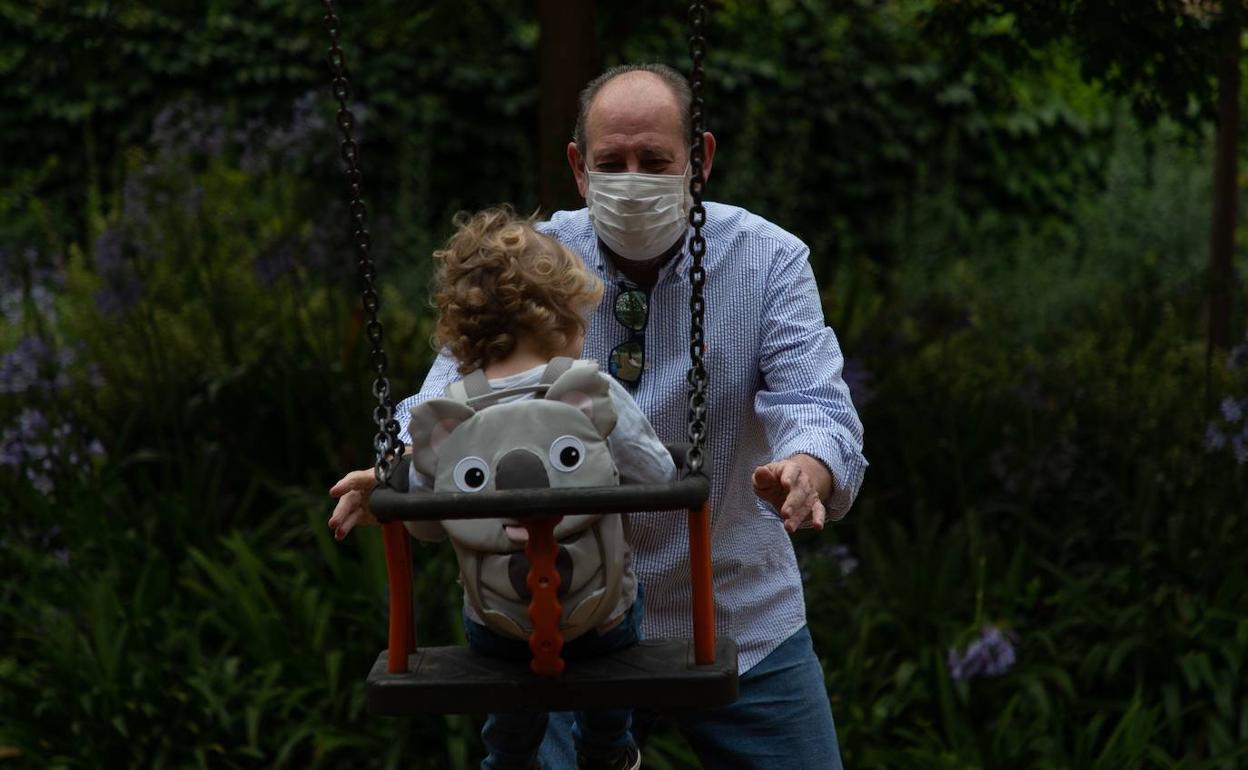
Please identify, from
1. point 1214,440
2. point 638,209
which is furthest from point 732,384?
point 1214,440

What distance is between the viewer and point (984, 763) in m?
3.93

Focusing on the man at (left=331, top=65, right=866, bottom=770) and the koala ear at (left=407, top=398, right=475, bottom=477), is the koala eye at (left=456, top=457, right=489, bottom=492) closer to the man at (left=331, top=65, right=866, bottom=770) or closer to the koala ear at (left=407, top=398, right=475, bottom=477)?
the koala ear at (left=407, top=398, right=475, bottom=477)

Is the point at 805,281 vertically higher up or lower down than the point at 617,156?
lower down

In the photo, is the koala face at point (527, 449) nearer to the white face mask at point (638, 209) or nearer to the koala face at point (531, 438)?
the koala face at point (531, 438)

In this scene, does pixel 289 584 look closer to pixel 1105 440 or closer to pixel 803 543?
pixel 803 543

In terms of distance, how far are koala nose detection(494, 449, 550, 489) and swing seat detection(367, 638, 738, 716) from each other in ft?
0.92

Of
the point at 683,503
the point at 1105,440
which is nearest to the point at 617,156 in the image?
the point at 683,503

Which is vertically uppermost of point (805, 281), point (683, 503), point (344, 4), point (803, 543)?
point (344, 4)

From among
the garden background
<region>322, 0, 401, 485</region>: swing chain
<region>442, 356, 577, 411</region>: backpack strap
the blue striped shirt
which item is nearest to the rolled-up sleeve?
the blue striped shirt

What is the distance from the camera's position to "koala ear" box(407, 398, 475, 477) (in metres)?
1.97

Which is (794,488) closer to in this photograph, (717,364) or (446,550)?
(717,364)

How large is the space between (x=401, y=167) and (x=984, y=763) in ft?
14.3

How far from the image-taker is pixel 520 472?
1.93 m

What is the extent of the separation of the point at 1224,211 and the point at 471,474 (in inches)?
153
